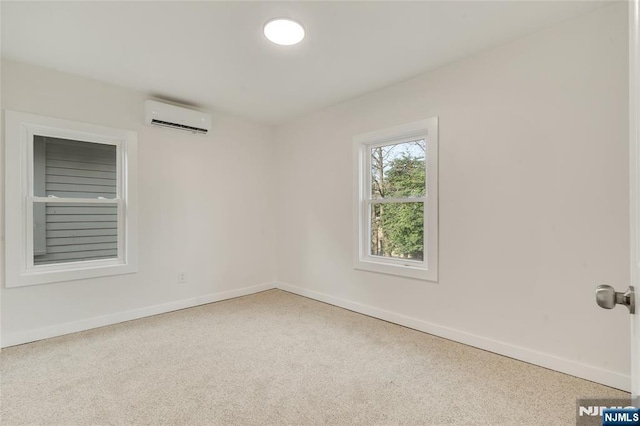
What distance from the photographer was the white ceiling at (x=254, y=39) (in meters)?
2.02

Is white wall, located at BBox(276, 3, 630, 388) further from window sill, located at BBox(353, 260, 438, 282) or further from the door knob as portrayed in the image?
the door knob

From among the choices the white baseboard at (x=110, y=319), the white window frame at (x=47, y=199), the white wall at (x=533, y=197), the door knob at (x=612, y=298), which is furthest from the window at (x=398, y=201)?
the white window frame at (x=47, y=199)

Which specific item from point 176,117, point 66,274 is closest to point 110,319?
point 66,274

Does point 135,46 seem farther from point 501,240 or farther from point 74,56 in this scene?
point 501,240

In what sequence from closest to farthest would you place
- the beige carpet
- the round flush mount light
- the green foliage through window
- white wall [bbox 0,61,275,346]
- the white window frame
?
the beige carpet < the round flush mount light < the white window frame < white wall [bbox 0,61,275,346] < the green foliage through window

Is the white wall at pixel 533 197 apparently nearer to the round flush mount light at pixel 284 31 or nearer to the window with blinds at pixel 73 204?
the round flush mount light at pixel 284 31

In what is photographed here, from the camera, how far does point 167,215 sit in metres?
3.57

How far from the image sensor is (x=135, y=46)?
8.00 feet

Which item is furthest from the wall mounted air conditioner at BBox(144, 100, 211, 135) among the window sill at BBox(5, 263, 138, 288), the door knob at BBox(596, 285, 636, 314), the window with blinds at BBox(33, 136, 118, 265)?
the door knob at BBox(596, 285, 636, 314)

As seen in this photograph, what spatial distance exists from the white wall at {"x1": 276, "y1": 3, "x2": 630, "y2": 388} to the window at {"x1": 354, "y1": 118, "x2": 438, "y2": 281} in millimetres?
109

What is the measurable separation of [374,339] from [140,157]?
9.87ft

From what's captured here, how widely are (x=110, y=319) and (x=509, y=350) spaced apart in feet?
11.9

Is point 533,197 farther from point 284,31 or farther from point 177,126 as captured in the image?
point 177,126

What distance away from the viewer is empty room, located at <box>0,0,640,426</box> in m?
1.96
